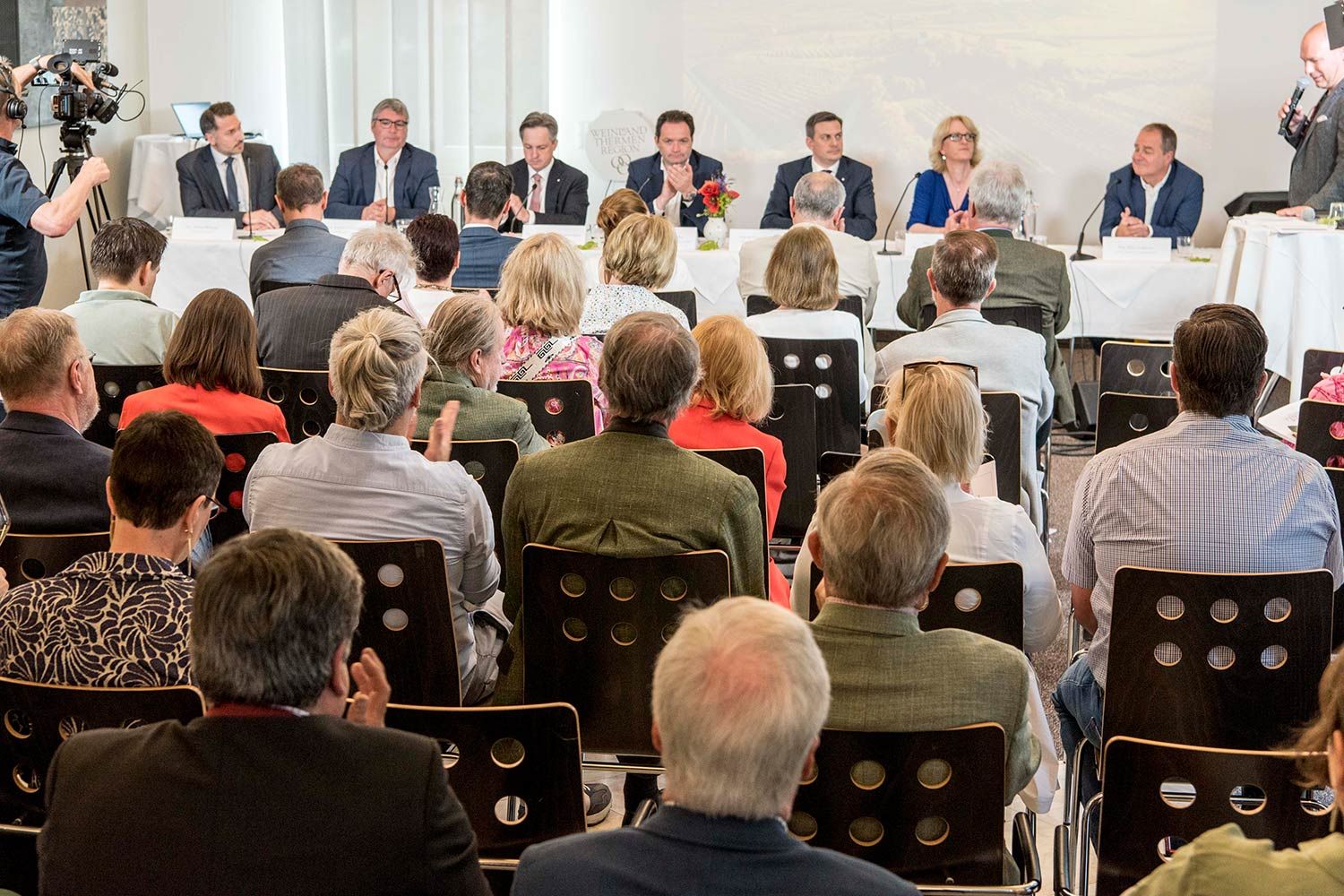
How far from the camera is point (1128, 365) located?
13.7ft

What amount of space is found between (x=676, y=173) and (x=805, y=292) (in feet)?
10.8

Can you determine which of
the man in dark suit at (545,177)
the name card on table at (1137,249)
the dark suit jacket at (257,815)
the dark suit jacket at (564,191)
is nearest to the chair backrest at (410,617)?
the dark suit jacket at (257,815)

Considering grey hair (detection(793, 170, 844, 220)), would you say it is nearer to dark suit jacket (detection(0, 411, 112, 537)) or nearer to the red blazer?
the red blazer

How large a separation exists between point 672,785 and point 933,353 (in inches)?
115

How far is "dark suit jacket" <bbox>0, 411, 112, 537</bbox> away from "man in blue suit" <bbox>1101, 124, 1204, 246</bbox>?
5.63 meters

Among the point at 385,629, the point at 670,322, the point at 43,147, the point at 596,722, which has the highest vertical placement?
the point at 43,147

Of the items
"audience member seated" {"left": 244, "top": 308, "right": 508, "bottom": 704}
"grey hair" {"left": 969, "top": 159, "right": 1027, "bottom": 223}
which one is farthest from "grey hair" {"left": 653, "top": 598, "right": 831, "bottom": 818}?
"grey hair" {"left": 969, "top": 159, "right": 1027, "bottom": 223}

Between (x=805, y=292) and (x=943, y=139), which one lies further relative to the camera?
(x=943, y=139)

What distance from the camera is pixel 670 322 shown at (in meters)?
2.70

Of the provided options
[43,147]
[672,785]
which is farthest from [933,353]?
[43,147]

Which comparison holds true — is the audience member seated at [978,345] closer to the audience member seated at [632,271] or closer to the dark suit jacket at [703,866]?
the audience member seated at [632,271]

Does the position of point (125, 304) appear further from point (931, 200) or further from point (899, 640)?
point (931, 200)

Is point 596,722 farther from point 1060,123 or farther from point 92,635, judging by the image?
point 1060,123

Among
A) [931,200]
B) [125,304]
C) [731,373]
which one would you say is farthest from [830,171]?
[731,373]
